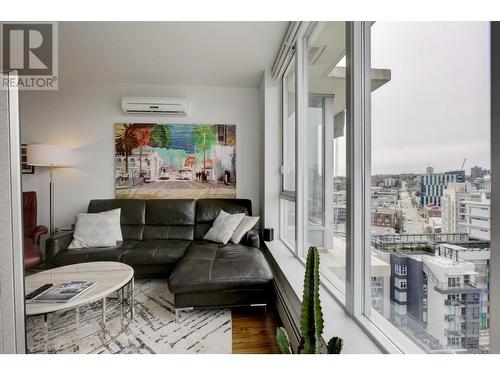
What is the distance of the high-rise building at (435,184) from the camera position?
745mm

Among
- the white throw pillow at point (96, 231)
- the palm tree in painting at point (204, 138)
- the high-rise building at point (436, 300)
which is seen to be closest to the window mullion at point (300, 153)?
the high-rise building at point (436, 300)

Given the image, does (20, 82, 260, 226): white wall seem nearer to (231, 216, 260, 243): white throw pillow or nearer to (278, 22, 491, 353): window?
(231, 216, 260, 243): white throw pillow

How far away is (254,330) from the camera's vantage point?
185 centimetres

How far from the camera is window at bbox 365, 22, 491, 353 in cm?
69

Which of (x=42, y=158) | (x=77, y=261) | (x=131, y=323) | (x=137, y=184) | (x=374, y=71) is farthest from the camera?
(x=137, y=184)

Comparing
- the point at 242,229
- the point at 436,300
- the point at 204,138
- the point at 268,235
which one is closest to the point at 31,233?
the point at 204,138

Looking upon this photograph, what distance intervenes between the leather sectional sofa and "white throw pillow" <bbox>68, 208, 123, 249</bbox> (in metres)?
0.10

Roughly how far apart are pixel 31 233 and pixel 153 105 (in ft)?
7.44

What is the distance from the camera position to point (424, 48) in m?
0.87

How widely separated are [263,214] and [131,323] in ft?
6.24

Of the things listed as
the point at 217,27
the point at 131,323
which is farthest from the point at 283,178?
the point at 131,323

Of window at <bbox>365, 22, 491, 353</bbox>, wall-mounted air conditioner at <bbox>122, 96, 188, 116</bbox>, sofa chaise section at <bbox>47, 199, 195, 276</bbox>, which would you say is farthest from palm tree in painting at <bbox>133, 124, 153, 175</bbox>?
window at <bbox>365, 22, 491, 353</bbox>

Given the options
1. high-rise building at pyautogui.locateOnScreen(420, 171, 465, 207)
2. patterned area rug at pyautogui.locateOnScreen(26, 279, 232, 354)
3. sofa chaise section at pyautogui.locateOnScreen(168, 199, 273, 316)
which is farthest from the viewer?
sofa chaise section at pyautogui.locateOnScreen(168, 199, 273, 316)

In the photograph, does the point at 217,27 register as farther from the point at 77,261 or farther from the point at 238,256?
the point at 77,261
